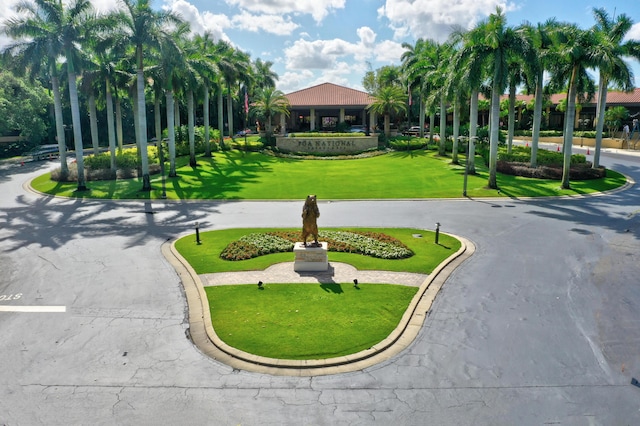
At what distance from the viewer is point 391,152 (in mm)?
55250

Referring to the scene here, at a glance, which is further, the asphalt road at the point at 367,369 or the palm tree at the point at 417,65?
the palm tree at the point at 417,65

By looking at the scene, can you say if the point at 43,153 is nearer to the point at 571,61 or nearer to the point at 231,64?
the point at 231,64

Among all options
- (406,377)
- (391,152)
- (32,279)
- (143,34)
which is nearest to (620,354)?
(406,377)

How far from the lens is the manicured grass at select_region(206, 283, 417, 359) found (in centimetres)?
1079

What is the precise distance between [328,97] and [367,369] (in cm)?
A: 6656

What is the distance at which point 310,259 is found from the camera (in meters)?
15.9

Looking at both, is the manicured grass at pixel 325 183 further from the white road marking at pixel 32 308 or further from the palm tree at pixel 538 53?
the white road marking at pixel 32 308

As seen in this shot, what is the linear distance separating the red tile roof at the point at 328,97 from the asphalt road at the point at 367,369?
52632 millimetres

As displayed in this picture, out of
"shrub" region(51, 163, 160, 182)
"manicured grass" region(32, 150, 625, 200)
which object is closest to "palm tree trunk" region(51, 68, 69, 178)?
"shrub" region(51, 163, 160, 182)

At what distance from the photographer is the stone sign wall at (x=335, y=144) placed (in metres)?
57.4

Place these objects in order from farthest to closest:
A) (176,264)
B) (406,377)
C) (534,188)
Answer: (534,188) → (176,264) → (406,377)

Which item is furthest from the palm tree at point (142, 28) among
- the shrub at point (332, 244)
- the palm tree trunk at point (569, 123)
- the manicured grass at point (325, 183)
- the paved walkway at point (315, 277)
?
the palm tree trunk at point (569, 123)

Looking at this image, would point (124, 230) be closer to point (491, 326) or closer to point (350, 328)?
point (350, 328)

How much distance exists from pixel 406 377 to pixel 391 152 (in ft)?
155
